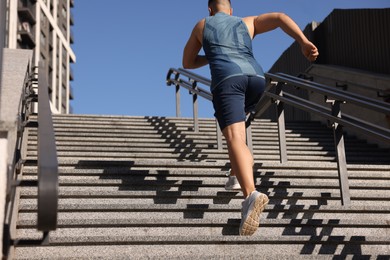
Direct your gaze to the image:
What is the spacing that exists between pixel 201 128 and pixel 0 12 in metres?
4.94

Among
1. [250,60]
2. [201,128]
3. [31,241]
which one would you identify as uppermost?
[250,60]

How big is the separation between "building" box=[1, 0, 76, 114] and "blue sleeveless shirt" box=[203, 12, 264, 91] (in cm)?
3104

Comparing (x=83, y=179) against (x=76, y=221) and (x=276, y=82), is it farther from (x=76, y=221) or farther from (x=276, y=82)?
(x=276, y=82)

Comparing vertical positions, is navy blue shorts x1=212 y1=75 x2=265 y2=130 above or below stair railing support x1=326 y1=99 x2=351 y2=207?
above

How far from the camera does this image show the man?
416 cm

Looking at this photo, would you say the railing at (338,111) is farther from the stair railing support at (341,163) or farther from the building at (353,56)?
the building at (353,56)

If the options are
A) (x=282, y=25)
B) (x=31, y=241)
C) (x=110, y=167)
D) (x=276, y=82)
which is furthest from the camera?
(x=276, y=82)

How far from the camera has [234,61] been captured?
442 centimetres

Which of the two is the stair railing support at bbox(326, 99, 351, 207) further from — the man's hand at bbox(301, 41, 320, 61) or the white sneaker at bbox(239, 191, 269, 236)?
the white sneaker at bbox(239, 191, 269, 236)

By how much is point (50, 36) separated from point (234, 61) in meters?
45.4

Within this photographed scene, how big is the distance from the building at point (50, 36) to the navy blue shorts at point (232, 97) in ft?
103

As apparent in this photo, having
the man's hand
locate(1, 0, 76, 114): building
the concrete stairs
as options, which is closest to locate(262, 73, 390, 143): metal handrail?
the concrete stairs

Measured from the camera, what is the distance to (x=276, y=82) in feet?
22.1

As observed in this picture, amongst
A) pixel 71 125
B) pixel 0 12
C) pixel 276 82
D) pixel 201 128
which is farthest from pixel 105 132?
pixel 0 12
